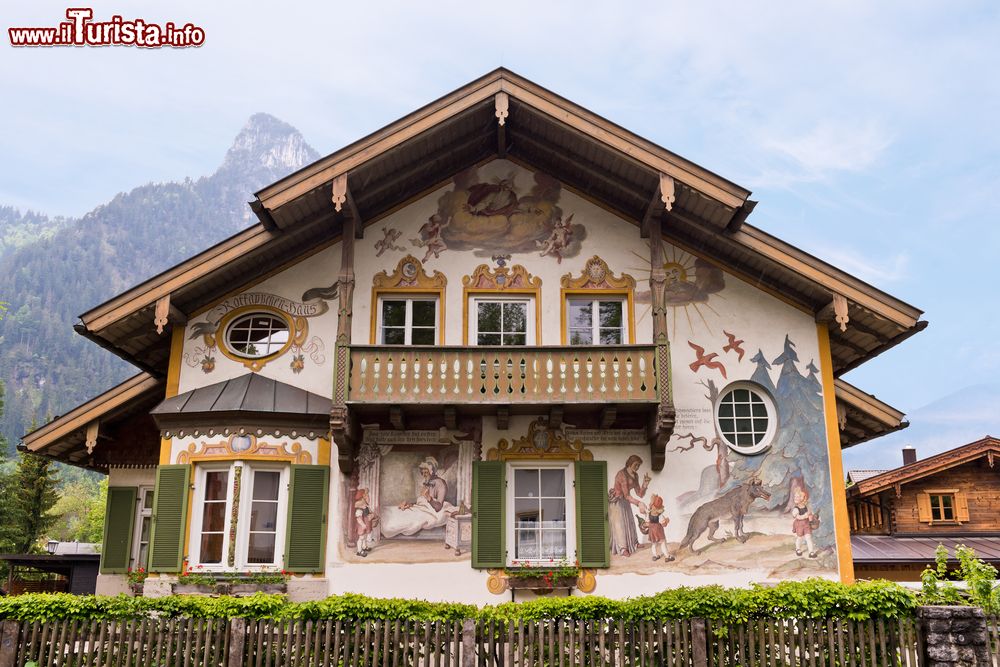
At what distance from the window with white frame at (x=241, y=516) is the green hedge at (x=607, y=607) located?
7.43 feet

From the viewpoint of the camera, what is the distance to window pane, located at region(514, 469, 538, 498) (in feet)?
54.5

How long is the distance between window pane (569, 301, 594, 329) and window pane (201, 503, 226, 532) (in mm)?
6839

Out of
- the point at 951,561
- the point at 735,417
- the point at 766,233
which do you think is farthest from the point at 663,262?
the point at 951,561

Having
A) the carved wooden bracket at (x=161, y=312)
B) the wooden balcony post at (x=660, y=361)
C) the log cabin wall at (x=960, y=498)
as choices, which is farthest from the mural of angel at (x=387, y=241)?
the log cabin wall at (x=960, y=498)

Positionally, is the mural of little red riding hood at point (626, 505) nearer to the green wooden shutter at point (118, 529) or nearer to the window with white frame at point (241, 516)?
the window with white frame at point (241, 516)

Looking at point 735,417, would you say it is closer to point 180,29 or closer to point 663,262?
point 663,262

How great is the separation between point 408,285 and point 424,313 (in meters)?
0.59

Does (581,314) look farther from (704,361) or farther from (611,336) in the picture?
(704,361)

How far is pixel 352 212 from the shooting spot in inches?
668

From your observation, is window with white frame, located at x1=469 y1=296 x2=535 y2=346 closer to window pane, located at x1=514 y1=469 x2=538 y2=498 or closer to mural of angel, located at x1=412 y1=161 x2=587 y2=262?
mural of angel, located at x1=412 y1=161 x2=587 y2=262

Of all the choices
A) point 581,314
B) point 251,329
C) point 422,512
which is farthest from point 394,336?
point 581,314

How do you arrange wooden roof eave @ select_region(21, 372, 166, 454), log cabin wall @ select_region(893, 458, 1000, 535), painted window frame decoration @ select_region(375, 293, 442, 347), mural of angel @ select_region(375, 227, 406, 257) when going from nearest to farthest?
painted window frame decoration @ select_region(375, 293, 442, 347) < wooden roof eave @ select_region(21, 372, 166, 454) < mural of angel @ select_region(375, 227, 406, 257) < log cabin wall @ select_region(893, 458, 1000, 535)

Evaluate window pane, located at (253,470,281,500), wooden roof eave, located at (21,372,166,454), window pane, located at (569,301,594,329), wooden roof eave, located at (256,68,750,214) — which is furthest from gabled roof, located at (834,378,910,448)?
wooden roof eave, located at (21,372,166,454)

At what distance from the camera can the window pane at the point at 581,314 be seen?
57.5 feet
